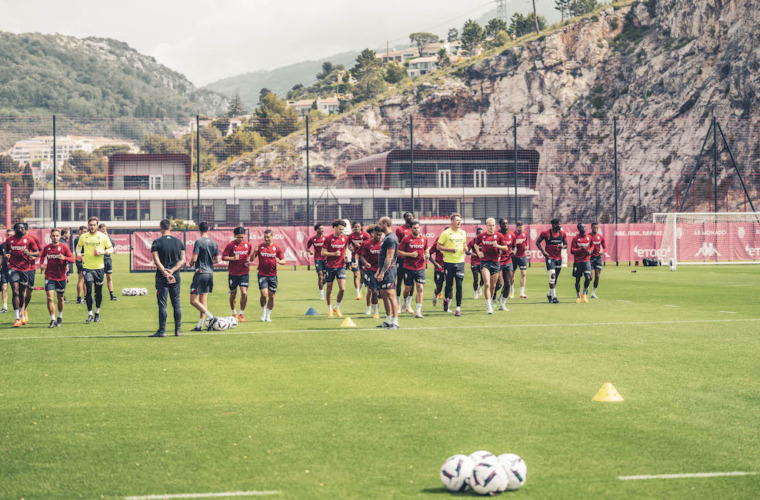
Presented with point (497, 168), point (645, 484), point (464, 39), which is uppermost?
point (464, 39)

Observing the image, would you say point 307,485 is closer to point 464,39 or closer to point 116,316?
point 116,316

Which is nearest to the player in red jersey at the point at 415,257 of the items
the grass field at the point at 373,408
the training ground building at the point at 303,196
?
the grass field at the point at 373,408

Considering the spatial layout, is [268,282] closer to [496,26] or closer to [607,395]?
[607,395]

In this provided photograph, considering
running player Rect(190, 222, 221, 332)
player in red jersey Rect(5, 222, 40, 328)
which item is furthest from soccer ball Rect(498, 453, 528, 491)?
player in red jersey Rect(5, 222, 40, 328)

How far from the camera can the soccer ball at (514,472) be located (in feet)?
19.6

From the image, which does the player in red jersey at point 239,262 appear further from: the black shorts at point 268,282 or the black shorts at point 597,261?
the black shorts at point 597,261

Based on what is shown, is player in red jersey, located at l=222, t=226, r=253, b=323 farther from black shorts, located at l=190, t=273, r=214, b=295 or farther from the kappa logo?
the kappa logo

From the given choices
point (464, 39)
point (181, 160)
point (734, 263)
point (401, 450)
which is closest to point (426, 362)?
point (401, 450)

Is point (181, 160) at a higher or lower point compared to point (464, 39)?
lower

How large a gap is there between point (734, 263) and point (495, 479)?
39837 millimetres

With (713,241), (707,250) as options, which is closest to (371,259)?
(707,250)

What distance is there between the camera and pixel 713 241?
43.7 m

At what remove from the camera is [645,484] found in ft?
20.1

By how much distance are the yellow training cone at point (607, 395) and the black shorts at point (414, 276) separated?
31.5ft
